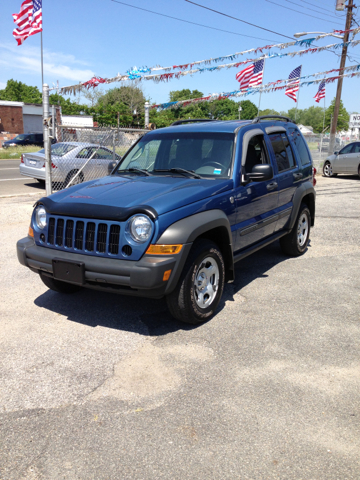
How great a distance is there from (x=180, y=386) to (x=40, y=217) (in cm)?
216

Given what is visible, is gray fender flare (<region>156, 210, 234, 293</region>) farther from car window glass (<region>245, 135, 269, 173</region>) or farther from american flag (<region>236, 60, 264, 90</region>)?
american flag (<region>236, 60, 264, 90</region>)

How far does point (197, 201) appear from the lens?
12.8 ft

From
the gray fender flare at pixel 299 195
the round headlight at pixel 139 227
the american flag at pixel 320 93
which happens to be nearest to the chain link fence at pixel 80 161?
the gray fender flare at pixel 299 195

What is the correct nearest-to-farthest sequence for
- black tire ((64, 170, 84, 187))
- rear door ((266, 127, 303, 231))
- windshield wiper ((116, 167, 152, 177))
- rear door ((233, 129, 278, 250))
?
1. rear door ((233, 129, 278, 250))
2. windshield wiper ((116, 167, 152, 177))
3. rear door ((266, 127, 303, 231))
4. black tire ((64, 170, 84, 187))

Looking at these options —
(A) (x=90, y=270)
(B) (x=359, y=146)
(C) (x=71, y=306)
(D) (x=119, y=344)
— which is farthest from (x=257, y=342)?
(B) (x=359, y=146)

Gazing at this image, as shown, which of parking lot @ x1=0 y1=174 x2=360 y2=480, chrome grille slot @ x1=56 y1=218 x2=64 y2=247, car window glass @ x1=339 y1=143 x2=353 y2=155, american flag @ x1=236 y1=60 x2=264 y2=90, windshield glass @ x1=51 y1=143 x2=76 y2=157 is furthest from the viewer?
car window glass @ x1=339 y1=143 x2=353 y2=155

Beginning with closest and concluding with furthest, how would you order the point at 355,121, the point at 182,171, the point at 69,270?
the point at 69,270 → the point at 182,171 → the point at 355,121

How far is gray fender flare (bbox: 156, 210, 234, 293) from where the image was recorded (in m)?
3.56

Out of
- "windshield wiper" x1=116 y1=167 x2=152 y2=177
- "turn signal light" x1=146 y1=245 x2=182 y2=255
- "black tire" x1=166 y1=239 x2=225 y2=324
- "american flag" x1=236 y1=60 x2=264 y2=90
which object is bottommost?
"black tire" x1=166 y1=239 x2=225 y2=324

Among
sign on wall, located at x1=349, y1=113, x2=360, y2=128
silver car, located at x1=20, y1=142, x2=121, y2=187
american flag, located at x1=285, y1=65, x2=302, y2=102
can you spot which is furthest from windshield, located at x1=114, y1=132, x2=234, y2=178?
sign on wall, located at x1=349, y1=113, x2=360, y2=128

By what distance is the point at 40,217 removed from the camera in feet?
13.6

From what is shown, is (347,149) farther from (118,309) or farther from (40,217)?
(40,217)

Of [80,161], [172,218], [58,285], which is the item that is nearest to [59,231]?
[58,285]

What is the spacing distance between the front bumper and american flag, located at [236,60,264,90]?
47.6 feet
